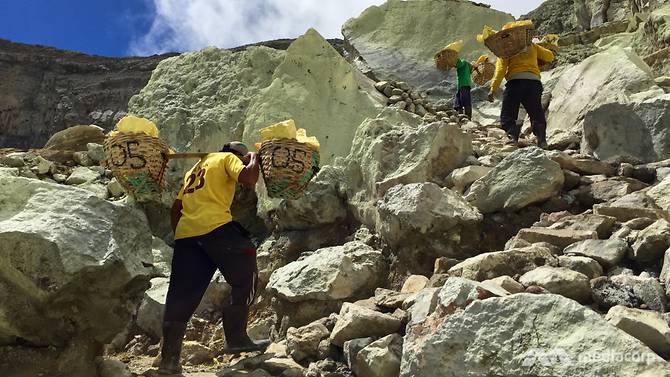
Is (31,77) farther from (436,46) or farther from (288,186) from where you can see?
(288,186)

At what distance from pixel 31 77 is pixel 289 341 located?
32038 millimetres

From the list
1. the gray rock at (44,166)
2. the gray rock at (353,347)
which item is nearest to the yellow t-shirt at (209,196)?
the gray rock at (353,347)

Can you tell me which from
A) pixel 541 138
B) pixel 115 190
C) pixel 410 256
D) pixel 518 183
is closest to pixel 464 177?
pixel 518 183

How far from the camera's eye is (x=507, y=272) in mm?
3127

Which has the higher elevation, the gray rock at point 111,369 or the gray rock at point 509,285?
the gray rock at point 509,285

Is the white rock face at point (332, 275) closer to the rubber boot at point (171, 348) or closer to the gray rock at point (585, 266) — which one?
the rubber boot at point (171, 348)

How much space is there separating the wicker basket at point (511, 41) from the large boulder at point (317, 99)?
1680mm

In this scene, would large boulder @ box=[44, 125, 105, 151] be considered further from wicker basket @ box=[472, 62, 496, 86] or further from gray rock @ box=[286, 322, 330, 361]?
gray rock @ box=[286, 322, 330, 361]

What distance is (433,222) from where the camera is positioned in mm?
3982

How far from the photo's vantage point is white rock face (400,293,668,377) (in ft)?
6.69

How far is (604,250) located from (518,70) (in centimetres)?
325

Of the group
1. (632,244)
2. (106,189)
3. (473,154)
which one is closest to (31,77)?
(106,189)

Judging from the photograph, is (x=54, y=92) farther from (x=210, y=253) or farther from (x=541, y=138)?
(x=210, y=253)

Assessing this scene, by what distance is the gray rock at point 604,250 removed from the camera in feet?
10.2
